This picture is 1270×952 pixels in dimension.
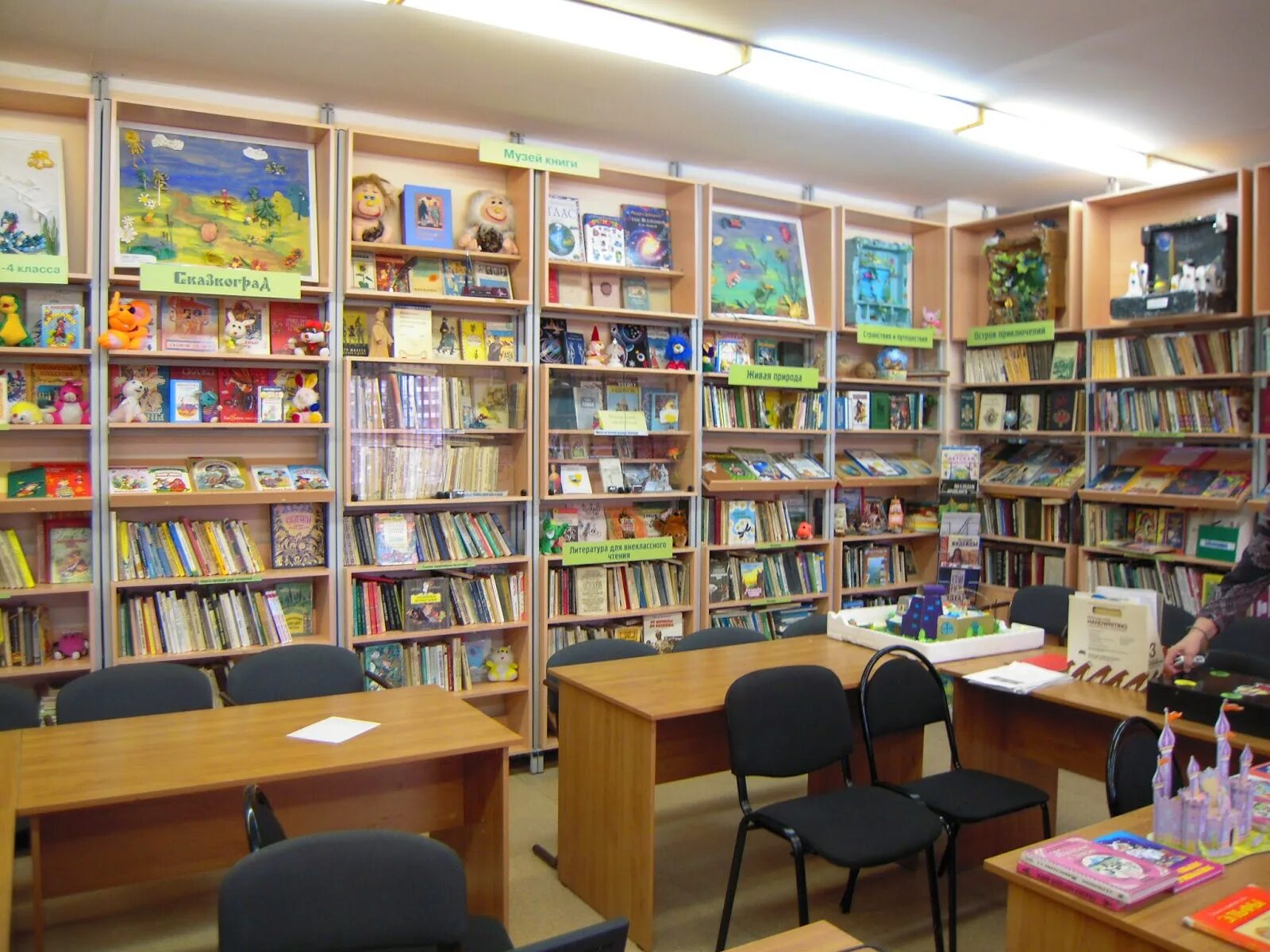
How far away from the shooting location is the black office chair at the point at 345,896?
1.75 metres

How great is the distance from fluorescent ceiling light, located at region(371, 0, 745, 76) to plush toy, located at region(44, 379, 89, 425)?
2127 millimetres

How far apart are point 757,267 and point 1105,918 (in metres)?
4.54

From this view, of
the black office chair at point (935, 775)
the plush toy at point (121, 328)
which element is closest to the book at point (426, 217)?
the plush toy at point (121, 328)

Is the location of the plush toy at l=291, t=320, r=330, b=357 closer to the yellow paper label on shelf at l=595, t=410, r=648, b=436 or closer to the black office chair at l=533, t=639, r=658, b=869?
the yellow paper label on shelf at l=595, t=410, r=648, b=436

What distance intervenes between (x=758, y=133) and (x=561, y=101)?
1104 mm

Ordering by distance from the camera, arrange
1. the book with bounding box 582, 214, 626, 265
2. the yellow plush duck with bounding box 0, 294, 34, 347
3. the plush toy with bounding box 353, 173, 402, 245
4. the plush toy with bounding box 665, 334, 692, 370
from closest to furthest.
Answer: the yellow plush duck with bounding box 0, 294, 34, 347 → the plush toy with bounding box 353, 173, 402, 245 → the book with bounding box 582, 214, 626, 265 → the plush toy with bounding box 665, 334, 692, 370

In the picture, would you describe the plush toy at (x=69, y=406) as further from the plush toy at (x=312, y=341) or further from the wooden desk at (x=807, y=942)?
the wooden desk at (x=807, y=942)

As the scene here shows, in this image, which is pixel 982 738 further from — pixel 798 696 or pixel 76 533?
pixel 76 533

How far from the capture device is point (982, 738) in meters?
3.67

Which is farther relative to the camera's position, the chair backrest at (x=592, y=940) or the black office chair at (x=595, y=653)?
the black office chair at (x=595, y=653)

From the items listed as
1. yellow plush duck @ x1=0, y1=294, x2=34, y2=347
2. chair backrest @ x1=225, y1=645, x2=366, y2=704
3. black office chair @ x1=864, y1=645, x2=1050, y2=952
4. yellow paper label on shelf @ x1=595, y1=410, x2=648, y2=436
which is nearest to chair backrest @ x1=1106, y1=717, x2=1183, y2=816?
black office chair @ x1=864, y1=645, x2=1050, y2=952

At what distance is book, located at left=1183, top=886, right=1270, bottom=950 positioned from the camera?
166 centimetres

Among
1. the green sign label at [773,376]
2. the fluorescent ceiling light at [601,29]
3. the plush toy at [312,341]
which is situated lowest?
the green sign label at [773,376]

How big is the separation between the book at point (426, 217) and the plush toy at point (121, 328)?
4.28 feet
